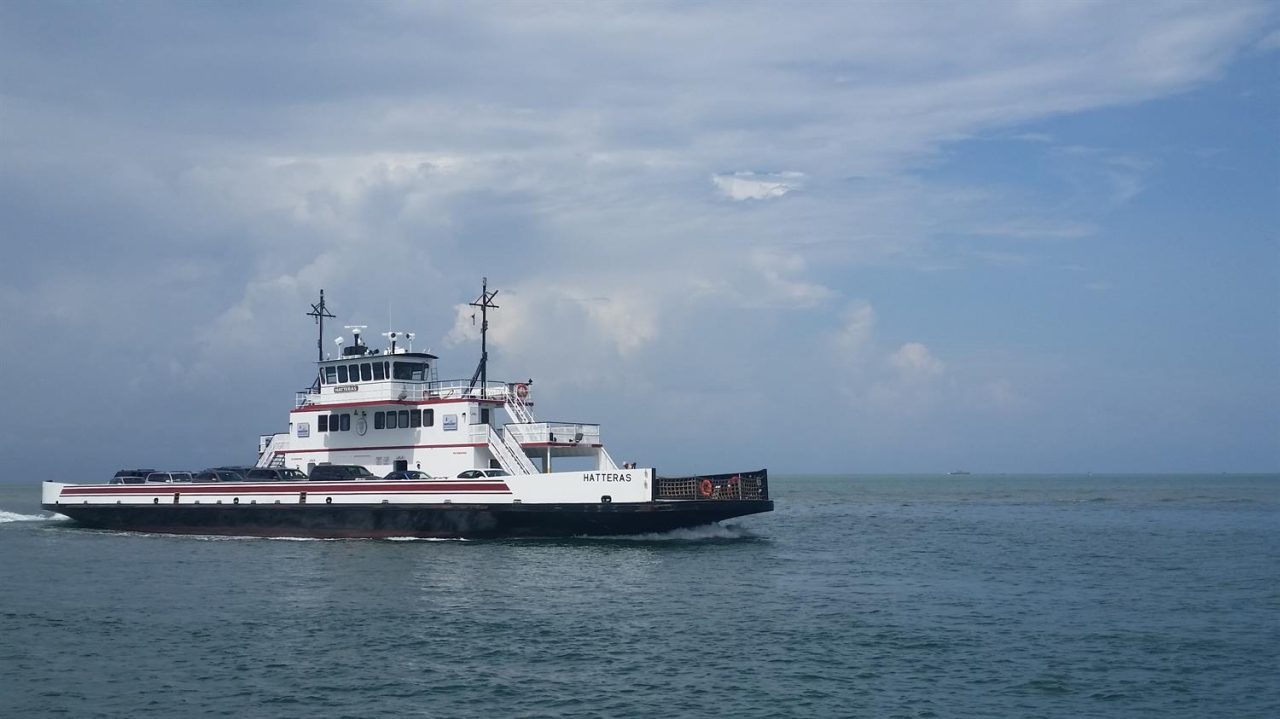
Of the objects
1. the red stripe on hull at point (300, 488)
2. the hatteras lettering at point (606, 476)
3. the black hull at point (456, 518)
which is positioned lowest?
the black hull at point (456, 518)

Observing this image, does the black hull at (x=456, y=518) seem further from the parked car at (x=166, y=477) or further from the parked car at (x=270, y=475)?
the parked car at (x=166, y=477)

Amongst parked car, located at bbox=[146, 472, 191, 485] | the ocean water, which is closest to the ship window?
the ocean water

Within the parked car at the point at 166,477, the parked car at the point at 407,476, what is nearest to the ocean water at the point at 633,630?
the parked car at the point at 407,476

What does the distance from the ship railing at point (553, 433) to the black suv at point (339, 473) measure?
21.0 feet

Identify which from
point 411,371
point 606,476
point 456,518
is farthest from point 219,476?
point 606,476

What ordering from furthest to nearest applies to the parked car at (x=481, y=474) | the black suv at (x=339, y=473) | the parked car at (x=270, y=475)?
the parked car at (x=270, y=475)
the black suv at (x=339, y=473)
the parked car at (x=481, y=474)

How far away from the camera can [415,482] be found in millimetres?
41781

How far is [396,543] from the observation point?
136 feet

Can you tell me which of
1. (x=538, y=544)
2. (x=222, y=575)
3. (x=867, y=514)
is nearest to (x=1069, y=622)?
(x=538, y=544)

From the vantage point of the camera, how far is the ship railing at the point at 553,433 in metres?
43.4

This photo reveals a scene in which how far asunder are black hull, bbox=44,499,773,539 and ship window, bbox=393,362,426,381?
637 cm

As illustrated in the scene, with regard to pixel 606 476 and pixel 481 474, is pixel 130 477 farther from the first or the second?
pixel 606 476

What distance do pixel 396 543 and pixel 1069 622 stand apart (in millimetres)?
24617

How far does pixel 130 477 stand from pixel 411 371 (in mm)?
15613
